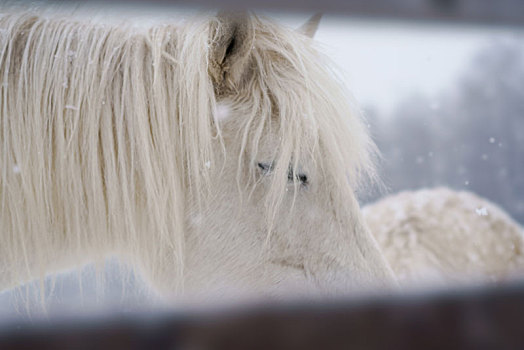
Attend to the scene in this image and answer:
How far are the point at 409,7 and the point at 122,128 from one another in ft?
2.31

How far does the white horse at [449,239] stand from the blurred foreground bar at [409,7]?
171cm

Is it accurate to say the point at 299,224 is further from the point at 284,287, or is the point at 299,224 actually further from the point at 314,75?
the point at 314,75

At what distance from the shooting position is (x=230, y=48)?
1.10 metres

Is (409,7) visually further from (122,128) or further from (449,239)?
(449,239)

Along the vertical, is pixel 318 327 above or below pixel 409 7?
below

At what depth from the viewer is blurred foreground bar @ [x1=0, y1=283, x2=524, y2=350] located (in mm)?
431

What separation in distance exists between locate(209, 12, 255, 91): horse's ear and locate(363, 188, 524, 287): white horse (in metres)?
1.47

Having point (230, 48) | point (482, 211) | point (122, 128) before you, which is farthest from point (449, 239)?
point (122, 128)

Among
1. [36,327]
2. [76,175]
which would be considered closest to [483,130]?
[76,175]

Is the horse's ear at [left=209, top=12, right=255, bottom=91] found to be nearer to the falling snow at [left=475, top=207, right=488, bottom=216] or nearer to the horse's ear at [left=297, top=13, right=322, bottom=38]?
the horse's ear at [left=297, top=13, right=322, bottom=38]

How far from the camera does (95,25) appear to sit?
1.05m

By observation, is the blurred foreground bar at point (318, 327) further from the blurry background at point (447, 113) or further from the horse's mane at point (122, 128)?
the blurry background at point (447, 113)

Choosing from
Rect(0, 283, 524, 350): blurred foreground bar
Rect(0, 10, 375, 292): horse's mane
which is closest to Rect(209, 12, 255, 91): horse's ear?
Rect(0, 10, 375, 292): horse's mane

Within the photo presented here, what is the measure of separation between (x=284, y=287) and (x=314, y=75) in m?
0.61
